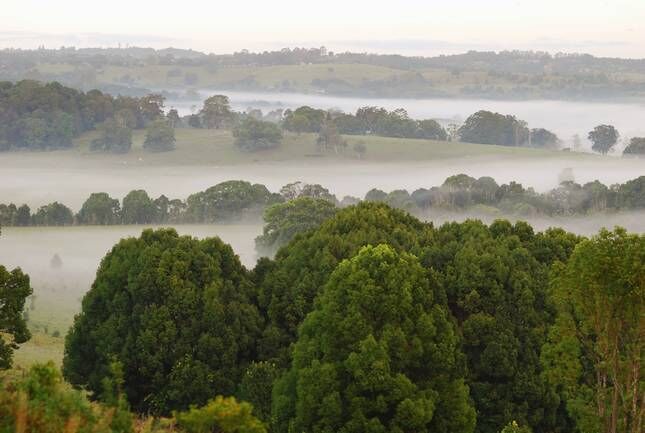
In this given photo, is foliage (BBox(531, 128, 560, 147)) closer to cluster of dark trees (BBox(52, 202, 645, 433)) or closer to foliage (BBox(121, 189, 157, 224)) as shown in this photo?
foliage (BBox(121, 189, 157, 224))

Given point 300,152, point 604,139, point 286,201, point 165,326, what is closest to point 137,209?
point 286,201

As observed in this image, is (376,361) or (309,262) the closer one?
(376,361)

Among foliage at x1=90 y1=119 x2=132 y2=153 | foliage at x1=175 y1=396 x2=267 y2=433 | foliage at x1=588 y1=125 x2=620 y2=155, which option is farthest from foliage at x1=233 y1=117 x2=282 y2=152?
foliage at x1=175 y1=396 x2=267 y2=433

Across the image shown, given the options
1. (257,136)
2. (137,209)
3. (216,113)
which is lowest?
(137,209)

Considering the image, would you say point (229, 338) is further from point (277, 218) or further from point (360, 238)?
point (277, 218)

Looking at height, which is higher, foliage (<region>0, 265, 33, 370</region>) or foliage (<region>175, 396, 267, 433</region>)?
foliage (<region>175, 396, 267, 433</region>)

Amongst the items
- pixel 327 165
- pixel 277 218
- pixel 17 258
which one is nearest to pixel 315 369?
pixel 277 218

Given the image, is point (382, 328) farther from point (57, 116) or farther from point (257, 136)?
point (57, 116)
